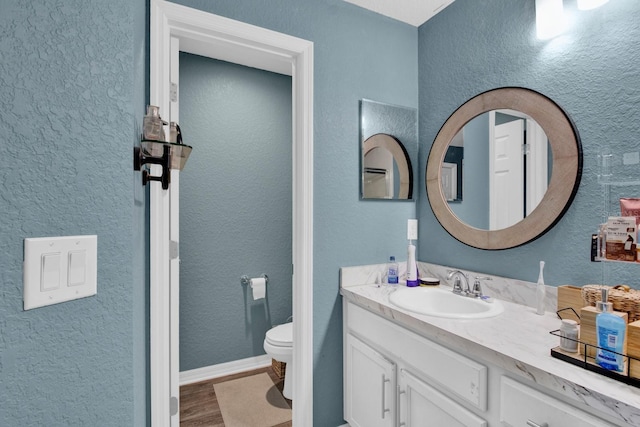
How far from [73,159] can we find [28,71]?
16cm

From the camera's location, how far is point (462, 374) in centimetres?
111

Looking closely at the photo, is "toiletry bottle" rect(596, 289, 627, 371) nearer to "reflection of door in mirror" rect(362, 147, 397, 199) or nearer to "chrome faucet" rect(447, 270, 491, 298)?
"chrome faucet" rect(447, 270, 491, 298)

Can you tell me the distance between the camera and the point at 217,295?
8.41 ft

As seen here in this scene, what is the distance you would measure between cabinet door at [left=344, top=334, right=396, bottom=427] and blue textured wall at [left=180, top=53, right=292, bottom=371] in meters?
1.16

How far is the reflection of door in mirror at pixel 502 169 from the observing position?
1.46m

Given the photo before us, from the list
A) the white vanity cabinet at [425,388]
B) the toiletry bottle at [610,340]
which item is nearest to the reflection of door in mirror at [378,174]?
the white vanity cabinet at [425,388]

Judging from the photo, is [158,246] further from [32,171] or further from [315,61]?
[315,61]

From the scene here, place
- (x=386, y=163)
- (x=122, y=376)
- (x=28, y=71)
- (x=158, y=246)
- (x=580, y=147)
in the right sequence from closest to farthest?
(x=28, y=71), (x=122, y=376), (x=580, y=147), (x=158, y=246), (x=386, y=163)

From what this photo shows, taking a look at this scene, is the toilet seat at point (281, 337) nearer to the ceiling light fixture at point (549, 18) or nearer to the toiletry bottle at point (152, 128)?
the toiletry bottle at point (152, 128)

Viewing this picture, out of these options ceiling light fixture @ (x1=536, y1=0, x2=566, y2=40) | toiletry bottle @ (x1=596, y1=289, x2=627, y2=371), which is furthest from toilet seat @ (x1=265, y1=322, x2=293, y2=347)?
ceiling light fixture @ (x1=536, y1=0, x2=566, y2=40)

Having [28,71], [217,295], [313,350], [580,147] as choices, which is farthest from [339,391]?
[28,71]

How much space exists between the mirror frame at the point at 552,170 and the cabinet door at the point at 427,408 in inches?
30.3

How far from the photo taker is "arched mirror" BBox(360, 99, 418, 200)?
6.30 ft

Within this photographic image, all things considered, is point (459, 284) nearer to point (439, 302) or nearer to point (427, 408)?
point (439, 302)
